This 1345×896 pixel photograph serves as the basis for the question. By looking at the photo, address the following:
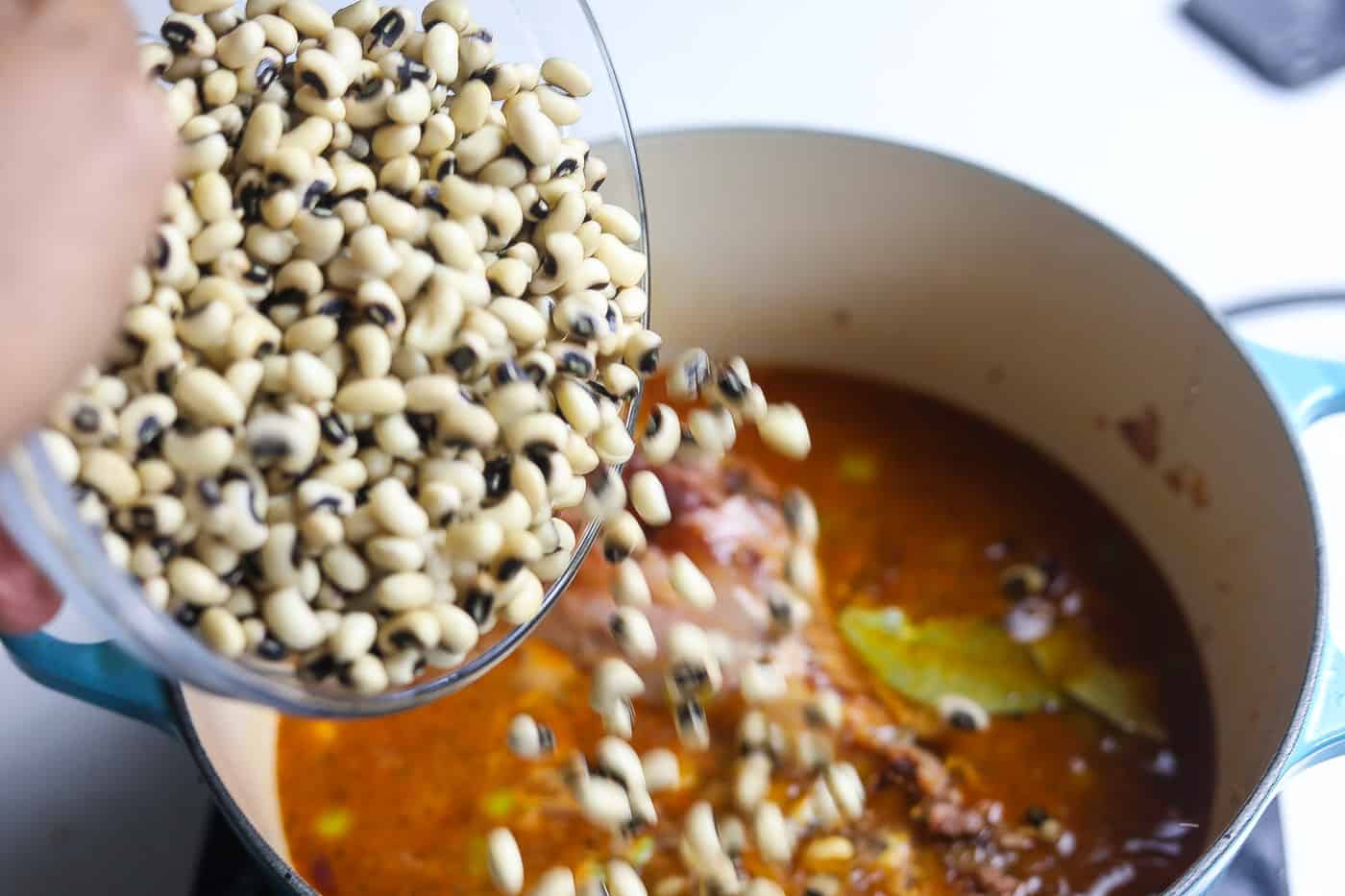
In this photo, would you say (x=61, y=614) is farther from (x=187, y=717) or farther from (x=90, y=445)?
(x=90, y=445)

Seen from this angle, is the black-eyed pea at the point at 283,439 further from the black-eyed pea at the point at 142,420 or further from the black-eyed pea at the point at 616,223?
the black-eyed pea at the point at 616,223

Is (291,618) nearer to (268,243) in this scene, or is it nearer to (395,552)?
(395,552)

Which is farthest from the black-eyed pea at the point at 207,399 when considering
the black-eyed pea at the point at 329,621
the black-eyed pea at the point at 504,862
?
the black-eyed pea at the point at 504,862

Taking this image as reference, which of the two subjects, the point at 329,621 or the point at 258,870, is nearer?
the point at 329,621

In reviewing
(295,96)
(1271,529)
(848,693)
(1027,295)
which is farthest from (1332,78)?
(295,96)

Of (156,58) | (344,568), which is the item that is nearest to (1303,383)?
(344,568)

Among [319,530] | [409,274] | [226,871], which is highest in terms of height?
[409,274]
